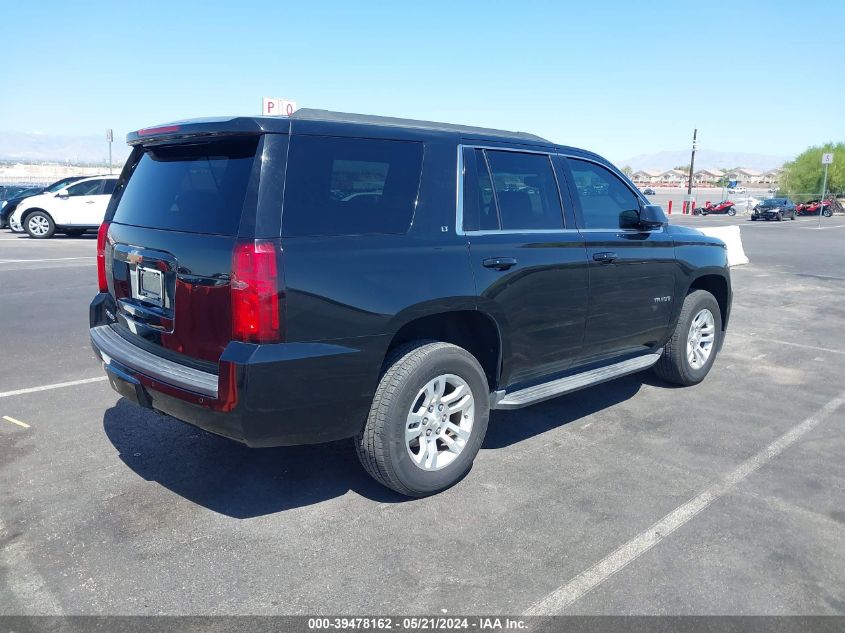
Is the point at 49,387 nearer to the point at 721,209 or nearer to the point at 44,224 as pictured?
the point at 44,224

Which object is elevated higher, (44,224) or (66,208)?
(66,208)

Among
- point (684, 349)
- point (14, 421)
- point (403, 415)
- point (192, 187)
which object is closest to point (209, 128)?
point (192, 187)

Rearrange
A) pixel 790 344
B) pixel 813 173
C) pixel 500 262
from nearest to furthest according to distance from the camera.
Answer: pixel 500 262
pixel 790 344
pixel 813 173

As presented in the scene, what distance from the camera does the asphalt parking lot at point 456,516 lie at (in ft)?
9.80

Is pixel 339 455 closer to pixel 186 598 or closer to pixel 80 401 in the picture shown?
pixel 186 598

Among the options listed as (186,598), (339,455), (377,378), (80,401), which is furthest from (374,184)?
(80,401)

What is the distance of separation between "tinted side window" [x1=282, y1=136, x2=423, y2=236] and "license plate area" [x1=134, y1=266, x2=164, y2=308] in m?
0.83

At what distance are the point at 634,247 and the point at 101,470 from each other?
3.80 meters

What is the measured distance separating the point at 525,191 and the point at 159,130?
217 centimetres

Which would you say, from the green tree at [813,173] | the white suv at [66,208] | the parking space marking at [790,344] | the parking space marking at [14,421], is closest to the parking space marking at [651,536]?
the parking space marking at [790,344]

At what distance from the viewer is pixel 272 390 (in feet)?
10.5

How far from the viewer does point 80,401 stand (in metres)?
5.34

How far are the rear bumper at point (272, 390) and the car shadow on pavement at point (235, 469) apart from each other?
554mm

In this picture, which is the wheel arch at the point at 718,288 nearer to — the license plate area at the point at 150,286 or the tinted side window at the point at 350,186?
the tinted side window at the point at 350,186
